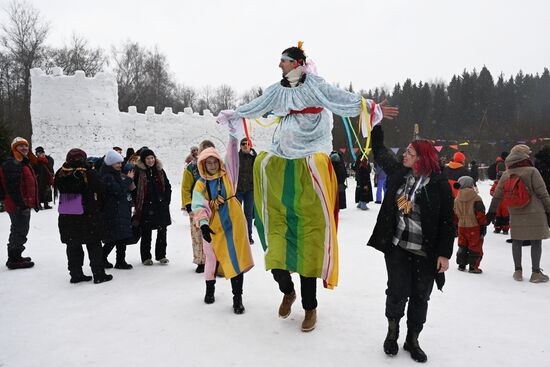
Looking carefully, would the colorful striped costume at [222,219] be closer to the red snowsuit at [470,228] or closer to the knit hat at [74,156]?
the knit hat at [74,156]

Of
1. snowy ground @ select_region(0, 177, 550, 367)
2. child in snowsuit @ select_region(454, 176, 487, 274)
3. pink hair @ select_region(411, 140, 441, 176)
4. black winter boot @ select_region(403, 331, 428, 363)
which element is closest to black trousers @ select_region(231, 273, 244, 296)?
snowy ground @ select_region(0, 177, 550, 367)

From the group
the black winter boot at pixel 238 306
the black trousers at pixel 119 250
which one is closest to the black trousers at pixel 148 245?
the black trousers at pixel 119 250

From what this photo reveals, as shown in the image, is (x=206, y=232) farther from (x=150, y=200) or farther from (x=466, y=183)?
(x=466, y=183)

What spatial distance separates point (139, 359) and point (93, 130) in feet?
59.7

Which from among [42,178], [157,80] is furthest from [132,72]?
[42,178]

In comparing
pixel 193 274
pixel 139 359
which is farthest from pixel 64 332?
pixel 193 274

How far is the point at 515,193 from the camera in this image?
17.5 ft

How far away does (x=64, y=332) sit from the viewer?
3.69m

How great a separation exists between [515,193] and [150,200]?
5.16 metres

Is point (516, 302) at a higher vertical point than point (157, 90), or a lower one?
lower

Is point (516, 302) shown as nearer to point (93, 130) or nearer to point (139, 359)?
point (139, 359)

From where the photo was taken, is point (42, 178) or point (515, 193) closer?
point (515, 193)

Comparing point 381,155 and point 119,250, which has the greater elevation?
point 381,155

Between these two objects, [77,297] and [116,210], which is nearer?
[77,297]
